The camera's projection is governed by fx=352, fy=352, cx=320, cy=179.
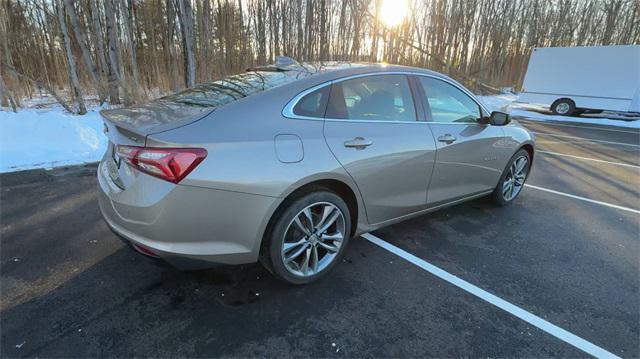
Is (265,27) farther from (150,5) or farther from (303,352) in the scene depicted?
(303,352)

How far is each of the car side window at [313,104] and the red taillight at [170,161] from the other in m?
0.77

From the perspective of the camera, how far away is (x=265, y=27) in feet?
44.0

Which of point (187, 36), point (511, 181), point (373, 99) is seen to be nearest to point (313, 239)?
point (373, 99)

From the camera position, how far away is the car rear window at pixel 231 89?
2469 mm

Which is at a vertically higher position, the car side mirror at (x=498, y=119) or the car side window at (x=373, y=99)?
the car side window at (x=373, y=99)

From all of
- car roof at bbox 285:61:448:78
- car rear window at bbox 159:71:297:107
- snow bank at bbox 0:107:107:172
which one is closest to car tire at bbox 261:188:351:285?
car rear window at bbox 159:71:297:107

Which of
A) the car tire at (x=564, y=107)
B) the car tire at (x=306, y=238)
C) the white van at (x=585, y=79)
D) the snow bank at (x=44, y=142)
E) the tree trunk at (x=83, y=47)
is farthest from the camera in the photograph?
the car tire at (x=564, y=107)

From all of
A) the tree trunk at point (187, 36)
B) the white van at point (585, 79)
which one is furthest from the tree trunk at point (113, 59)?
the white van at point (585, 79)

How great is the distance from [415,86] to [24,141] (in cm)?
576

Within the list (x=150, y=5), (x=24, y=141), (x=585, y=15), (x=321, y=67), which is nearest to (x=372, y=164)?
(x=321, y=67)

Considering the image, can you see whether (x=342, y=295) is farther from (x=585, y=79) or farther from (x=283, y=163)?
(x=585, y=79)

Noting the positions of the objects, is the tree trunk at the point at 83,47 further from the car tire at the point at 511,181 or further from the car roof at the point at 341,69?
the car tire at the point at 511,181

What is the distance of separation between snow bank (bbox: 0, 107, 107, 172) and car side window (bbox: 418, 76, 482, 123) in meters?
5.07

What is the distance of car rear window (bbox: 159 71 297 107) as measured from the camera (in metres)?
2.47
